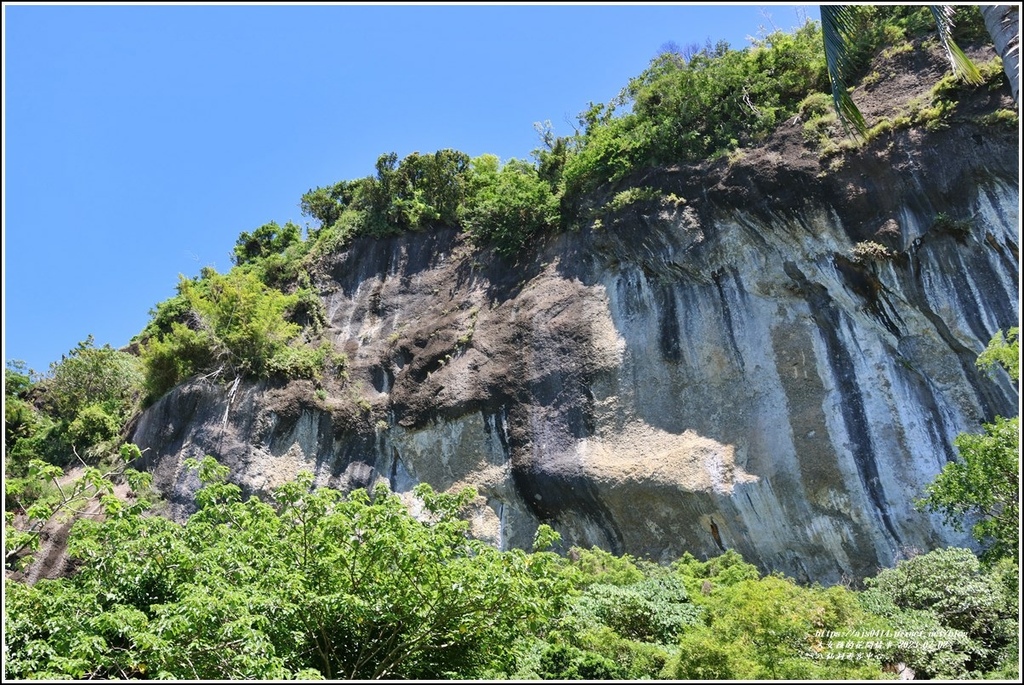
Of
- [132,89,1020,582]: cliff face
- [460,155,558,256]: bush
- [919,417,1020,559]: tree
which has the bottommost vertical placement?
[919,417,1020,559]: tree

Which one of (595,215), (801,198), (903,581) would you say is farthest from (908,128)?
(903,581)

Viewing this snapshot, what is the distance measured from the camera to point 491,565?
9570mm

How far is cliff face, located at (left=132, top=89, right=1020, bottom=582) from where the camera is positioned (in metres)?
15.1

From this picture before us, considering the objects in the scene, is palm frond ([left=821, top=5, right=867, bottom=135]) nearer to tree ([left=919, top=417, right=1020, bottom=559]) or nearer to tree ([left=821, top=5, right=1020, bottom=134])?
tree ([left=821, top=5, right=1020, bottom=134])

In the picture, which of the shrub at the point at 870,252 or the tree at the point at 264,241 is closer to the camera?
the shrub at the point at 870,252

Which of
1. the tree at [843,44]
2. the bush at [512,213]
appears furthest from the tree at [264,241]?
the tree at [843,44]

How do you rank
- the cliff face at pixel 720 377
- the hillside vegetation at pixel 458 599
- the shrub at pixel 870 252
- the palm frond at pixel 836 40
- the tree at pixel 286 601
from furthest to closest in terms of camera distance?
the shrub at pixel 870 252, the cliff face at pixel 720 377, the palm frond at pixel 836 40, the hillside vegetation at pixel 458 599, the tree at pixel 286 601

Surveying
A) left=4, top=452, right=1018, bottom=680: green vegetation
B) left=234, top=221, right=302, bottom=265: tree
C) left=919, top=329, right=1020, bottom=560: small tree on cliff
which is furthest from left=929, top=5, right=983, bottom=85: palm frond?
left=234, top=221, right=302, bottom=265: tree

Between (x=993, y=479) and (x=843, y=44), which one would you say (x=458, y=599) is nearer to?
(x=993, y=479)

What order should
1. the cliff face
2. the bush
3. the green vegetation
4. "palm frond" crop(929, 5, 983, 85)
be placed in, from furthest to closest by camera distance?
the bush → the cliff face → "palm frond" crop(929, 5, 983, 85) → the green vegetation

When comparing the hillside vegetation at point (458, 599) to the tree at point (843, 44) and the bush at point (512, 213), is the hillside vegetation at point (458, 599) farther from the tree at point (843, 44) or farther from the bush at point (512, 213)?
the bush at point (512, 213)

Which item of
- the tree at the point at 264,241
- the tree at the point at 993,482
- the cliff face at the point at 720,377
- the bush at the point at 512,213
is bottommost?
the tree at the point at 993,482

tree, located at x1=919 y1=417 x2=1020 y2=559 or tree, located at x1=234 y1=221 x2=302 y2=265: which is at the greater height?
tree, located at x1=234 y1=221 x2=302 y2=265

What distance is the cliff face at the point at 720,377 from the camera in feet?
49.6
